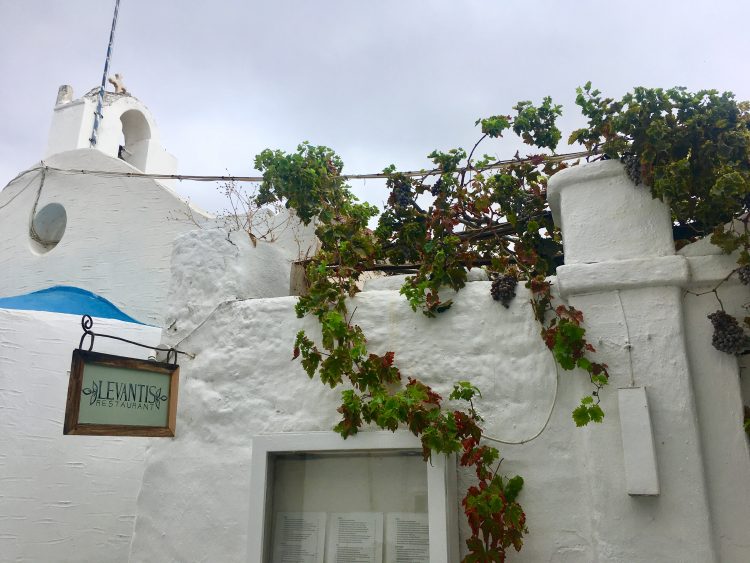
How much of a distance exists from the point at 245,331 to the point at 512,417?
1.85 m

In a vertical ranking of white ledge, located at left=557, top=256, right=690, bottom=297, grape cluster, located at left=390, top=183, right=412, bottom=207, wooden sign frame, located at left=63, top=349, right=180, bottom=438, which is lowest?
wooden sign frame, located at left=63, top=349, right=180, bottom=438

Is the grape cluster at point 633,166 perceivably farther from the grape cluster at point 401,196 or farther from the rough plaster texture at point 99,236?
the rough plaster texture at point 99,236

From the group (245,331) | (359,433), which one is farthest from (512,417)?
(245,331)

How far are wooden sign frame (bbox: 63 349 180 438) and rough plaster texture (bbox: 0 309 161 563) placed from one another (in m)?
1.57

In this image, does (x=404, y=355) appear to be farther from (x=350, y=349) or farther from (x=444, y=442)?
(x=444, y=442)

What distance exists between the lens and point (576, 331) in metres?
3.56

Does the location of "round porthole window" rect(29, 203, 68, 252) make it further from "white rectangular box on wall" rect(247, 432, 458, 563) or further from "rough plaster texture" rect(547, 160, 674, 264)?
"rough plaster texture" rect(547, 160, 674, 264)

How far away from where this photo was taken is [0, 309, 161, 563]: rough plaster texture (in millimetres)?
4824

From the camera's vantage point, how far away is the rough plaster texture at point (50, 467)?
482cm

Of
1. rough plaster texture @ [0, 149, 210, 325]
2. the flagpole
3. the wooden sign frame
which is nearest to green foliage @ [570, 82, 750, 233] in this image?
the wooden sign frame

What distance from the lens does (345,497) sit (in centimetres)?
389

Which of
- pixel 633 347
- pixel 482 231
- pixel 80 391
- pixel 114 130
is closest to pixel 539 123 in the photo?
pixel 482 231

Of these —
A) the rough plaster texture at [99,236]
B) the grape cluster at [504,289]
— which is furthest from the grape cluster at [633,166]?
the rough plaster texture at [99,236]

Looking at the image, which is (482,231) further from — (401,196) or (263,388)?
(263,388)
